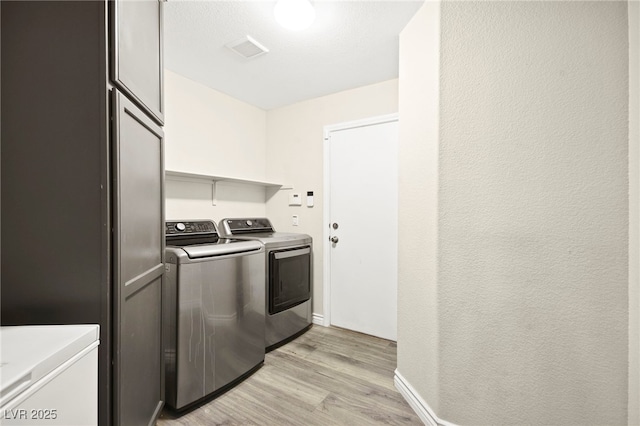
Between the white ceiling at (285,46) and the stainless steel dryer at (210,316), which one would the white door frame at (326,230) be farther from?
the stainless steel dryer at (210,316)

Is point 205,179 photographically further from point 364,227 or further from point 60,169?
point 60,169

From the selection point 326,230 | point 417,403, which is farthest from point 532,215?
point 326,230

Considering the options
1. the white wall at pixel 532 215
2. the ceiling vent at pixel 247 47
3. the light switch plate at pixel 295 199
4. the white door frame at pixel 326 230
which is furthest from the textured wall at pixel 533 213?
the light switch plate at pixel 295 199

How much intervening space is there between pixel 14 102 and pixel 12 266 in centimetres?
53

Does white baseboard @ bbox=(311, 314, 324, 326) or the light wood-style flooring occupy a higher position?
white baseboard @ bbox=(311, 314, 324, 326)

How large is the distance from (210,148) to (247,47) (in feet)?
3.45

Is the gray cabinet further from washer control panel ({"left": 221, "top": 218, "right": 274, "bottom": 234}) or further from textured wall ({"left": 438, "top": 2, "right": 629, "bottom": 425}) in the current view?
washer control panel ({"left": 221, "top": 218, "right": 274, "bottom": 234})

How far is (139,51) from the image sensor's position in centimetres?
116

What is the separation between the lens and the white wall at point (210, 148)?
7.90ft

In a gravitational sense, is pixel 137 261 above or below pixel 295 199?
below

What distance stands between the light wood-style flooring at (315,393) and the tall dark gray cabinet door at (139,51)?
168cm

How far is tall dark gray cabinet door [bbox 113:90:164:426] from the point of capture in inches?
39.0

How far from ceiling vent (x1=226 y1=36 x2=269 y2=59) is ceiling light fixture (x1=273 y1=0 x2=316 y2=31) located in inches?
14.3

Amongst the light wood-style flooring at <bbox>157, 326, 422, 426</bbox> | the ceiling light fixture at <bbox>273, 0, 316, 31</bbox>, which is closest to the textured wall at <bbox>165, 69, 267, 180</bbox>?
the ceiling light fixture at <bbox>273, 0, 316, 31</bbox>
